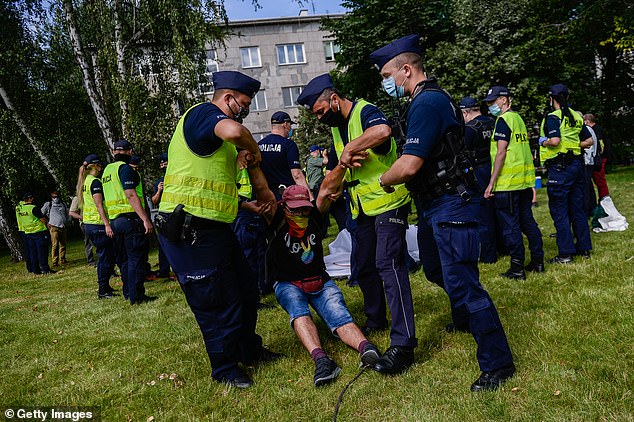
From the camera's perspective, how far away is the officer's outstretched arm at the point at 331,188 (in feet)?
12.8

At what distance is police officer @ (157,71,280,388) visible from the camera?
339 centimetres

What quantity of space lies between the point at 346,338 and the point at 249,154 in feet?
5.52

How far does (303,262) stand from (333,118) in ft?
4.24

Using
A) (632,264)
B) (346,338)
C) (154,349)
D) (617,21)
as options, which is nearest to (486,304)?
(346,338)

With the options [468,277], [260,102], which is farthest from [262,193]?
[260,102]

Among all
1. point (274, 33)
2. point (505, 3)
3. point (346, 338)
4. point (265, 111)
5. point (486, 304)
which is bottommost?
point (346, 338)

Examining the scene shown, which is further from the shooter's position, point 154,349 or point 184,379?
point 154,349

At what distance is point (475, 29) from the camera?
21688 mm

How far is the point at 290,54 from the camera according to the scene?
34.0 m

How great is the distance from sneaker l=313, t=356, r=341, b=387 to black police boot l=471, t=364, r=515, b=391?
3.27ft

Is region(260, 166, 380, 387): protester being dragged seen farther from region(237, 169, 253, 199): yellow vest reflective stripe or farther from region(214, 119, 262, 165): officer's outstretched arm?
region(237, 169, 253, 199): yellow vest reflective stripe

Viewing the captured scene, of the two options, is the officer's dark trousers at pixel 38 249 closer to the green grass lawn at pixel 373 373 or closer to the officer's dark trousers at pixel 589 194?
the green grass lawn at pixel 373 373

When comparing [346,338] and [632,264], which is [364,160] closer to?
[346,338]

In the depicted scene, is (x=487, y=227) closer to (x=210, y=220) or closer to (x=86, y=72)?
(x=210, y=220)
